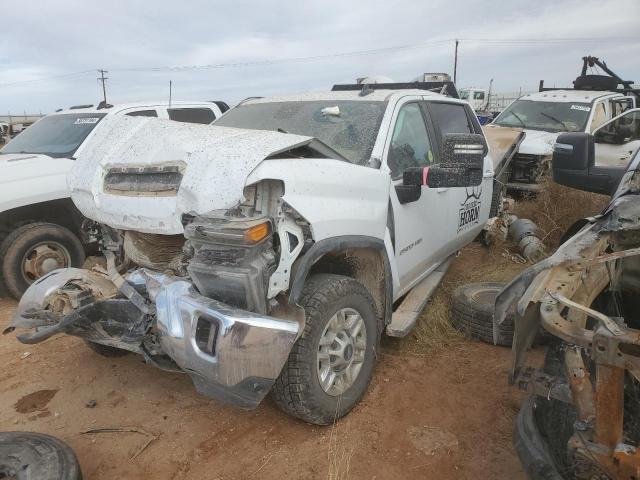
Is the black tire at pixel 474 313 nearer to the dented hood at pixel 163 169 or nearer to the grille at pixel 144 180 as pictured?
the dented hood at pixel 163 169

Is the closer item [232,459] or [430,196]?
[232,459]

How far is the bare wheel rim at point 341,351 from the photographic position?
285 centimetres

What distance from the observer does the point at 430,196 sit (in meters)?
3.98

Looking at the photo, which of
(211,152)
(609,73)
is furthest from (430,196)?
(609,73)

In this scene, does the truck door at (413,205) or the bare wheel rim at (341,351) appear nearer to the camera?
the bare wheel rim at (341,351)

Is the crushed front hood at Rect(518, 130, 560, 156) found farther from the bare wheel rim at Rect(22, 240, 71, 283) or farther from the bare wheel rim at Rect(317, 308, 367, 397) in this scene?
the bare wheel rim at Rect(22, 240, 71, 283)

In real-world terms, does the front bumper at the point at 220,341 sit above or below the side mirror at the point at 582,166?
below

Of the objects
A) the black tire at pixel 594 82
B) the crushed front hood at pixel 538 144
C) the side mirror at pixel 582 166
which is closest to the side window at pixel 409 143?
the side mirror at pixel 582 166

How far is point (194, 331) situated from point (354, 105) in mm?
2252

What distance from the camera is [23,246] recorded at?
5.02 meters

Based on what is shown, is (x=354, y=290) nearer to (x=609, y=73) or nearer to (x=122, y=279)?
(x=122, y=279)

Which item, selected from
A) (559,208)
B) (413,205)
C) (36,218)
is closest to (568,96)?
(559,208)

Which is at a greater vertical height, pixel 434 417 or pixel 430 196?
pixel 430 196

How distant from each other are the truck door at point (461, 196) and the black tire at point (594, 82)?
26.2 ft
